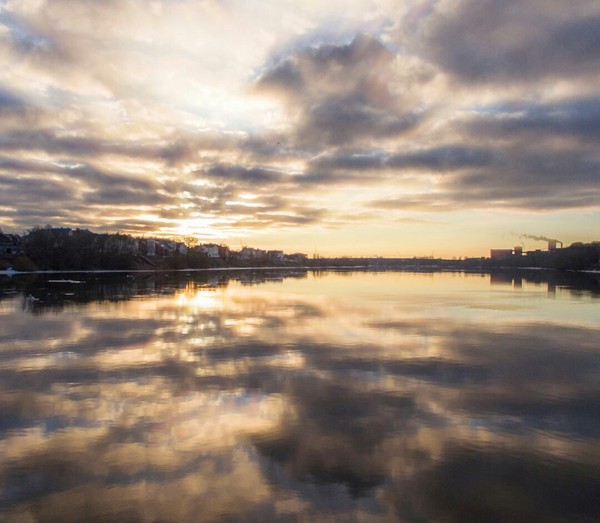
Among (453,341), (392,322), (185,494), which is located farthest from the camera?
(392,322)

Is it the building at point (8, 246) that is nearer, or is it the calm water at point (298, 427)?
the calm water at point (298, 427)

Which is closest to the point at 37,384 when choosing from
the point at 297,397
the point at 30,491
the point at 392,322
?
the point at 30,491

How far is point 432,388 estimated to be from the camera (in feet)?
52.5

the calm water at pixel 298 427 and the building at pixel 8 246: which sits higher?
the building at pixel 8 246

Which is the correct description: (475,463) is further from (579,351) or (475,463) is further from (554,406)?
(579,351)

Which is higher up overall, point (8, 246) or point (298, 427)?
point (8, 246)

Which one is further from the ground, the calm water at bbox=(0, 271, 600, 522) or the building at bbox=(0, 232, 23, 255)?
the building at bbox=(0, 232, 23, 255)

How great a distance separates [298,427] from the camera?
12352 mm

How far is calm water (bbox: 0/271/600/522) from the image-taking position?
348 inches

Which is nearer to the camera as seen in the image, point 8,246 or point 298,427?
point 298,427

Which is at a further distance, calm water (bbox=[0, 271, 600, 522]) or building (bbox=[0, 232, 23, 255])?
building (bbox=[0, 232, 23, 255])

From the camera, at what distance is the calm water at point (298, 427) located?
8.84 m

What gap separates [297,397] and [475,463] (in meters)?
6.23

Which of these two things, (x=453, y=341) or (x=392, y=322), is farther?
(x=392, y=322)
